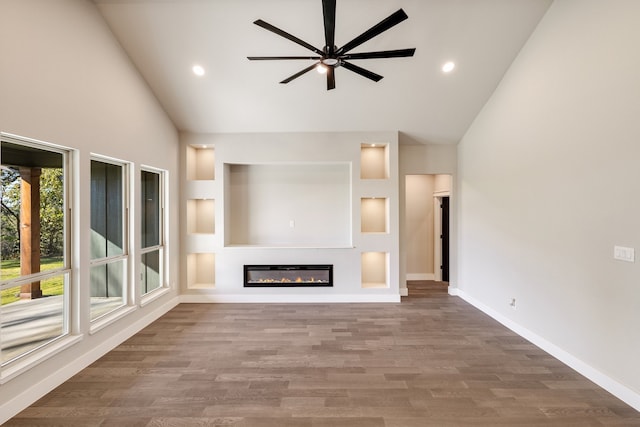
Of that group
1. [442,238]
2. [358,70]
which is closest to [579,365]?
[442,238]

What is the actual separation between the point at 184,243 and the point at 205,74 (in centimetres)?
283

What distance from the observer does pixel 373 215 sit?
5426mm

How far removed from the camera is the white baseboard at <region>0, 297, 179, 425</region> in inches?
85.7

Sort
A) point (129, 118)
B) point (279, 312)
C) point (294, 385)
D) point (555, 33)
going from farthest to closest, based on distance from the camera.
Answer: point (279, 312)
point (129, 118)
point (555, 33)
point (294, 385)

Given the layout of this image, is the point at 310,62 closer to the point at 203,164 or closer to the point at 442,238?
the point at 203,164

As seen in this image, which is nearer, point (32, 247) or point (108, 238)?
point (32, 247)

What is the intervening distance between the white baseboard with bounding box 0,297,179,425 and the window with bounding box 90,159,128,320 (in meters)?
0.34

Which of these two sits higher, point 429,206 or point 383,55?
point 383,55

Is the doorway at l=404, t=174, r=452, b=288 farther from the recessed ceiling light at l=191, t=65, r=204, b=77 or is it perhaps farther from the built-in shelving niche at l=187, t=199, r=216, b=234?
the recessed ceiling light at l=191, t=65, r=204, b=77

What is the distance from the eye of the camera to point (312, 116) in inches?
181

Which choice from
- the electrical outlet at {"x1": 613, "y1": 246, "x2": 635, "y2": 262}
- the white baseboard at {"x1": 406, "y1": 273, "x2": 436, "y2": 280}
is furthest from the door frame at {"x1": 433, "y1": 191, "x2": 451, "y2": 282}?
the electrical outlet at {"x1": 613, "y1": 246, "x2": 635, "y2": 262}

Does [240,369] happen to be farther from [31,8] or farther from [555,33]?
[555,33]

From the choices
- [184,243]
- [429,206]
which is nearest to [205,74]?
[184,243]

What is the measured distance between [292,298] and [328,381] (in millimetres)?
2367
